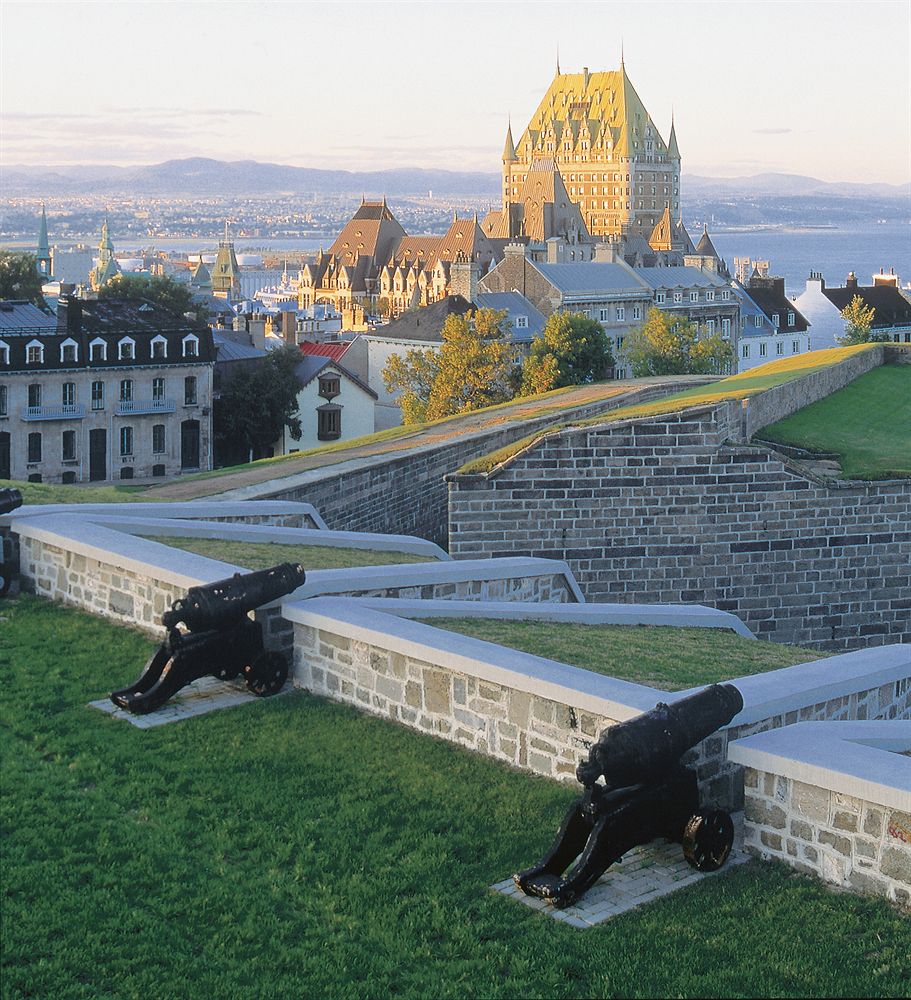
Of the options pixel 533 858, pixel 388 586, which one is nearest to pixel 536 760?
pixel 533 858

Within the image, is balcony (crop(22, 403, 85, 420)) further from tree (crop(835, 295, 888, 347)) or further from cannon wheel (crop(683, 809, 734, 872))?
cannon wheel (crop(683, 809, 734, 872))

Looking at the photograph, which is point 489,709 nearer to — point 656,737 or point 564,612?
point 656,737

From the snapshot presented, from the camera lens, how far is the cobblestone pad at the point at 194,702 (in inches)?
382

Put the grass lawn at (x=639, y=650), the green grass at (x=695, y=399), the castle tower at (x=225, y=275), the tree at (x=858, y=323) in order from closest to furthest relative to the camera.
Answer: the grass lawn at (x=639, y=650) < the green grass at (x=695, y=399) < the tree at (x=858, y=323) < the castle tower at (x=225, y=275)

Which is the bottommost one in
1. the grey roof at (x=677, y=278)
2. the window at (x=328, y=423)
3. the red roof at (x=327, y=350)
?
the window at (x=328, y=423)

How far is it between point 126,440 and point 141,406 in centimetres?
127

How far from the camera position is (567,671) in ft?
28.5

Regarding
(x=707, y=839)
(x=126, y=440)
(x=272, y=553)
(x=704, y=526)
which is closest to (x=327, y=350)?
(x=126, y=440)

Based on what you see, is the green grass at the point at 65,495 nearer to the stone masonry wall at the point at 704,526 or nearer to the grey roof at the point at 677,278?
the stone masonry wall at the point at 704,526

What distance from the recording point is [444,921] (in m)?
6.96

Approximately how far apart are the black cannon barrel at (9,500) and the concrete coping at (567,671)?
369cm

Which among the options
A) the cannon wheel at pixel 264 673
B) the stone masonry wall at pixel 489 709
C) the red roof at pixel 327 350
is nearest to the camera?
the stone masonry wall at pixel 489 709

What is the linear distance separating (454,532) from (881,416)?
13292mm

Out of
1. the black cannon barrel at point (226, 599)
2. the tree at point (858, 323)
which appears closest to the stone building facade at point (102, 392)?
the tree at point (858, 323)
